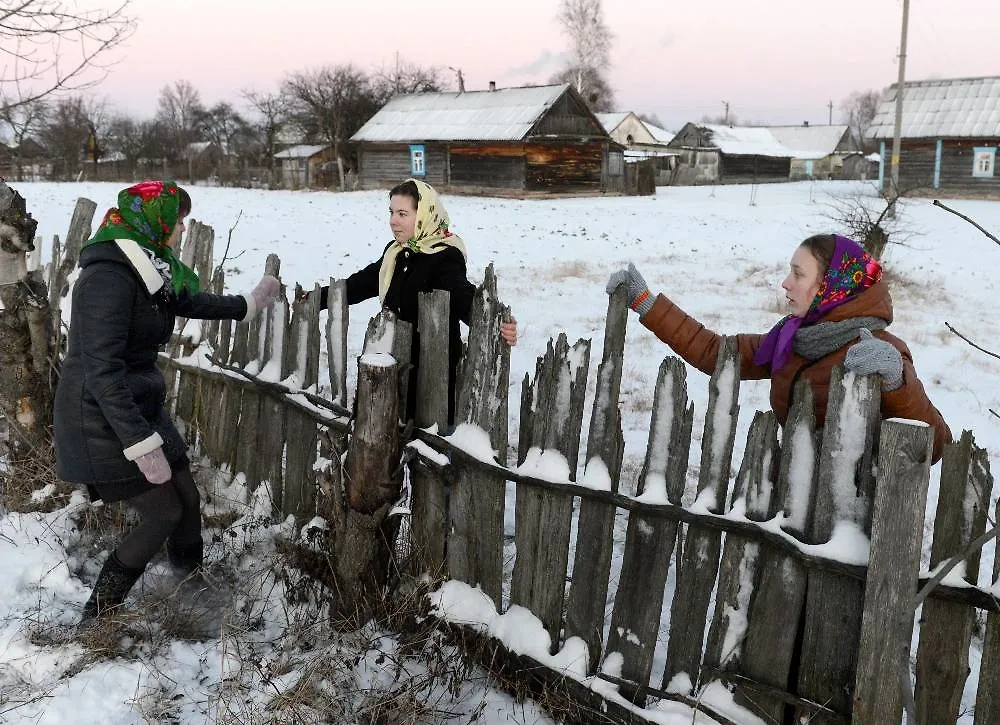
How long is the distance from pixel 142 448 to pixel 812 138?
63.1 meters

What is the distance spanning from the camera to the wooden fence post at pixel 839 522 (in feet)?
6.30

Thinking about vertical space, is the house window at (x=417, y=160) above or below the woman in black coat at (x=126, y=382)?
above

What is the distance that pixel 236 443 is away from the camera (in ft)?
13.0

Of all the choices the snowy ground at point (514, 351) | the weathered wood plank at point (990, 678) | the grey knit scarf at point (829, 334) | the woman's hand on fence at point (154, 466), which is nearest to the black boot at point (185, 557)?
the snowy ground at point (514, 351)

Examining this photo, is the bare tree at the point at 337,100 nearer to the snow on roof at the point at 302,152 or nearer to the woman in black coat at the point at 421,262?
the snow on roof at the point at 302,152

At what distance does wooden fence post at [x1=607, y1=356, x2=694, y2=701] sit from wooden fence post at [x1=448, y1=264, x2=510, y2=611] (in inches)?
20.3

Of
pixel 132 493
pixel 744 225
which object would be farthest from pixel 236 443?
pixel 744 225

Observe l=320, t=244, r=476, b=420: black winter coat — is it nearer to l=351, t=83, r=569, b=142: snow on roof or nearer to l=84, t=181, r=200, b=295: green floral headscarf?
l=84, t=181, r=200, b=295: green floral headscarf

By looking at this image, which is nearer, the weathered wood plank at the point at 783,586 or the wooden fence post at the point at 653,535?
the weathered wood plank at the point at 783,586

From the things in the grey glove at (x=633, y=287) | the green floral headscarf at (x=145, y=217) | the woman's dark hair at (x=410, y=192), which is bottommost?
the grey glove at (x=633, y=287)

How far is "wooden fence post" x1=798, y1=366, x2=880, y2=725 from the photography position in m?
1.92

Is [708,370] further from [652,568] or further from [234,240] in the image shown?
[234,240]

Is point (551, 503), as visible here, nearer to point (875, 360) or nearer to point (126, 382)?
point (875, 360)

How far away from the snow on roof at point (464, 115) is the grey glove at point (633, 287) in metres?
26.1
